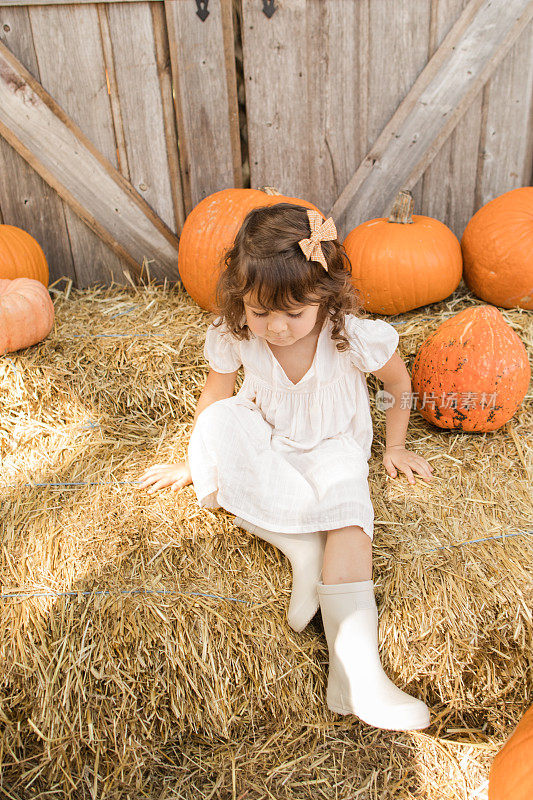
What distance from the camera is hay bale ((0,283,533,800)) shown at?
1.73 meters

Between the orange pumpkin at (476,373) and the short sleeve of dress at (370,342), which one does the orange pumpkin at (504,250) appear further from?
the short sleeve of dress at (370,342)

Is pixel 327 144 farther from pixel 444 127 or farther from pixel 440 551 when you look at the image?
pixel 440 551

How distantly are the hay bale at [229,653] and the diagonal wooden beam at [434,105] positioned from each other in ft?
6.27

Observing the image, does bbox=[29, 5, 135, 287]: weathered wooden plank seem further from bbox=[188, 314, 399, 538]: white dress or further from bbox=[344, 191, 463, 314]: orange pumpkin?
bbox=[188, 314, 399, 538]: white dress

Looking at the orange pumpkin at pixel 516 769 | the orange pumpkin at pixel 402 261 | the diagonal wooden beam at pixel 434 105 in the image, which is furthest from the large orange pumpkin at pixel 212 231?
the orange pumpkin at pixel 516 769

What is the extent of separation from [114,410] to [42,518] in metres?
0.72

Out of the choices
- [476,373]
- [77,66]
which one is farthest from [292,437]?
[77,66]

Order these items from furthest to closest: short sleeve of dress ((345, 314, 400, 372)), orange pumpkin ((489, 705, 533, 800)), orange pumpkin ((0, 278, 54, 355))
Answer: orange pumpkin ((0, 278, 54, 355)), short sleeve of dress ((345, 314, 400, 372)), orange pumpkin ((489, 705, 533, 800))

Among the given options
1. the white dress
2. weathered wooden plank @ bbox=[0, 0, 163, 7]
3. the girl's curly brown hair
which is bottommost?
the white dress

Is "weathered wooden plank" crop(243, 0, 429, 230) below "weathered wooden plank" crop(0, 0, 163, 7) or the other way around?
below

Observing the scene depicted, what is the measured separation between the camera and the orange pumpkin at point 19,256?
3016mm

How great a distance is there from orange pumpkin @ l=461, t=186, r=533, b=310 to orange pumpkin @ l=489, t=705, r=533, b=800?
205 cm

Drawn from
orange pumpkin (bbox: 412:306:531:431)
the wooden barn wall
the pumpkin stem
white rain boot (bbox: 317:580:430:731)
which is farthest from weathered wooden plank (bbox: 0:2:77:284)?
white rain boot (bbox: 317:580:430:731)

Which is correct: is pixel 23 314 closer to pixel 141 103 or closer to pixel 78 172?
pixel 78 172
